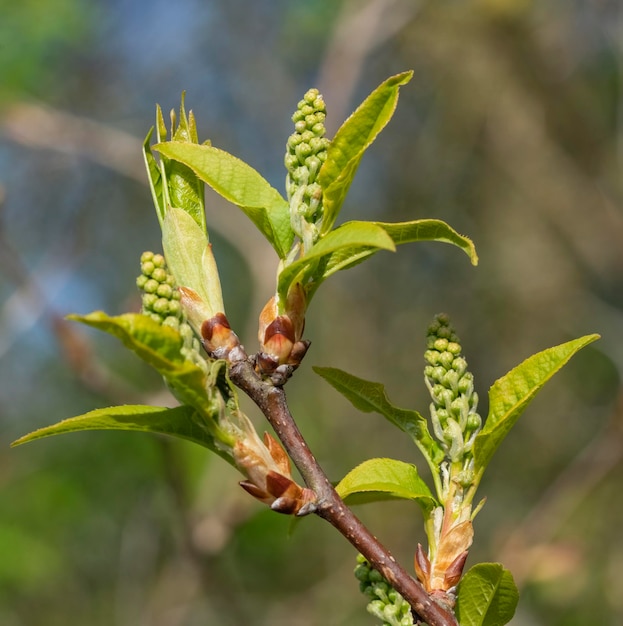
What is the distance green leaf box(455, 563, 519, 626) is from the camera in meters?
1.01

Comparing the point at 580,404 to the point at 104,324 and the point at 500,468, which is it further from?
the point at 104,324

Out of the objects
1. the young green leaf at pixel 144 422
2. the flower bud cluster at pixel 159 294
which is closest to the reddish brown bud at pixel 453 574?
the young green leaf at pixel 144 422

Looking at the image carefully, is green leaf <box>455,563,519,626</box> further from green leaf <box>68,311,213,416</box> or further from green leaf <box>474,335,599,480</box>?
green leaf <box>68,311,213,416</box>

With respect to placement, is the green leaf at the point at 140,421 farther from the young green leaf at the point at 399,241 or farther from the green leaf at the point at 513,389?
the green leaf at the point at 513,389

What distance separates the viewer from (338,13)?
572cm

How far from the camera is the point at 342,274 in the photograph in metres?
8.82

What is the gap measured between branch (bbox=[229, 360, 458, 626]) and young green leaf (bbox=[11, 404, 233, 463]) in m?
0.09

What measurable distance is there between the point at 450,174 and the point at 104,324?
311 inches

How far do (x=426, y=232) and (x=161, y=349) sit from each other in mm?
396

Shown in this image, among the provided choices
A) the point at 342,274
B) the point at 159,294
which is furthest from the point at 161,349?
the point at 342,274

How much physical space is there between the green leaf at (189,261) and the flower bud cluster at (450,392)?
315 millimetres

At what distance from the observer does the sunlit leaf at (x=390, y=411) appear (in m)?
1.15

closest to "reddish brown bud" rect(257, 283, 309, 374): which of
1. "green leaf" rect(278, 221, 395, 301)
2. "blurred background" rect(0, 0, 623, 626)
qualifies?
"green leaf" rect(278, 221, 395, 301)

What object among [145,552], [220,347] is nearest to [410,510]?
[145,552]
